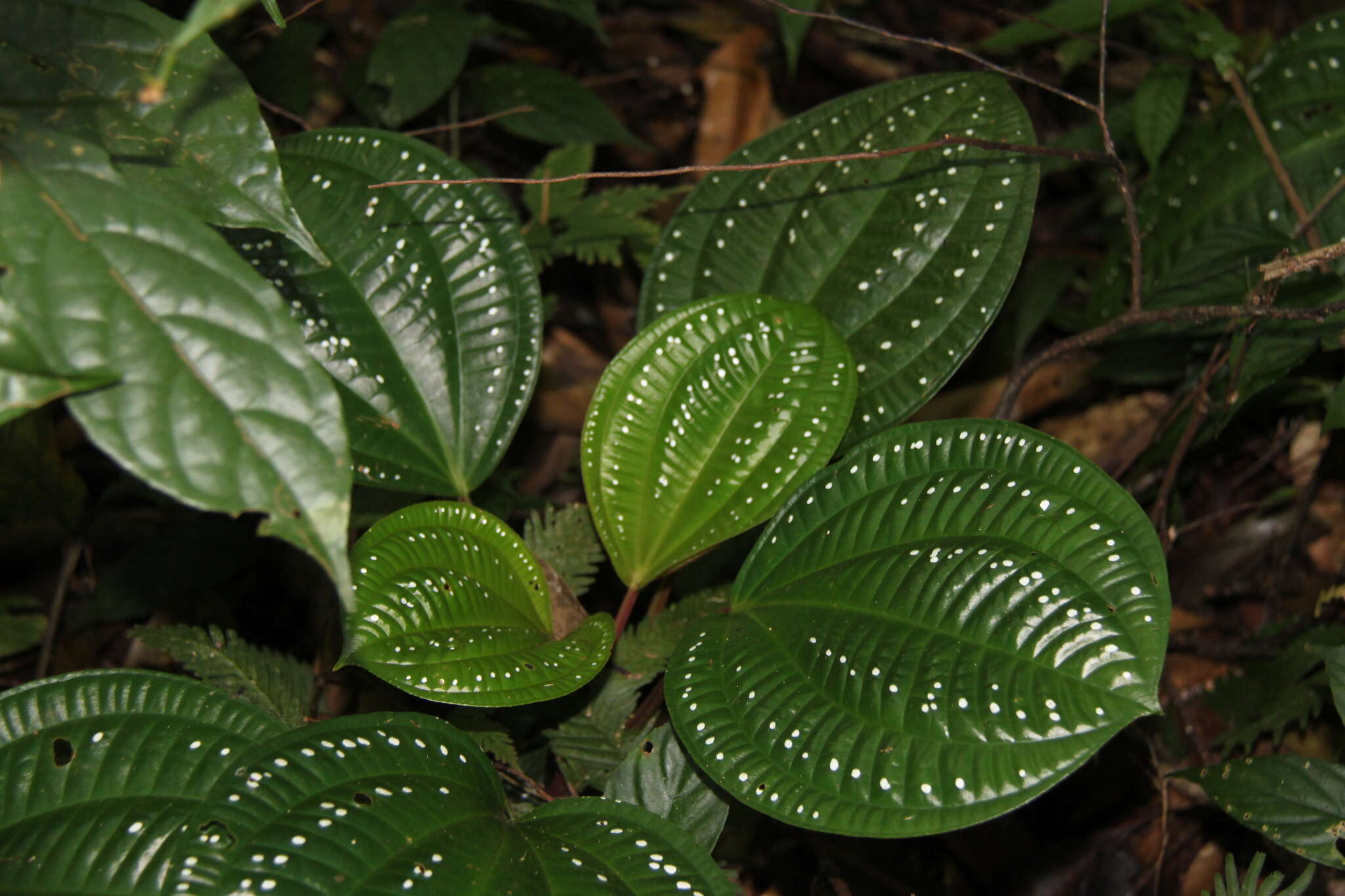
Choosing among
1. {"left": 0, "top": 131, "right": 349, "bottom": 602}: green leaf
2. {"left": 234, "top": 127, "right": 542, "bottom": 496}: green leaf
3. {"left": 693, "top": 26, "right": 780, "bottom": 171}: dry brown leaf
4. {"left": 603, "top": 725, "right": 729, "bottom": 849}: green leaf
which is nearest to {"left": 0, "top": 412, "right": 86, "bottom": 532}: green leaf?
{"left": 234, "top": 127, "right": 542, "bottom": 496}: green leaf

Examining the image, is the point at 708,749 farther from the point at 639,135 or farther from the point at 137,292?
the point at 639,135

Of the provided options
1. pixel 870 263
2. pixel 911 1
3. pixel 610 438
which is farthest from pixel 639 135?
pixel 610 438

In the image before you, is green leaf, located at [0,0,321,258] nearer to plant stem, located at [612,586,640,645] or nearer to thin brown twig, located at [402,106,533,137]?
thin brown twig, located at [402,106,533,137]

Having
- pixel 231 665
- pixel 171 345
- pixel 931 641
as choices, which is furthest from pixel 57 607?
pixel 931 641

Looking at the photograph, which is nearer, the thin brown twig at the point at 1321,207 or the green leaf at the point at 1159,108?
the thin brown twig at the point at 1321,207

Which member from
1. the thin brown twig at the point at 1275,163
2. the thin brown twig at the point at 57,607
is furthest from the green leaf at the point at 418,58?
the thin brown twig at the point at 1275,163

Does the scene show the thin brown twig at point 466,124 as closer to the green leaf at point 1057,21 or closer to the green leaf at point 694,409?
the green leaf at point 694,409

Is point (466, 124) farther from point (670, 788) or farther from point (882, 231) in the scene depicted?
point (670, 788)
